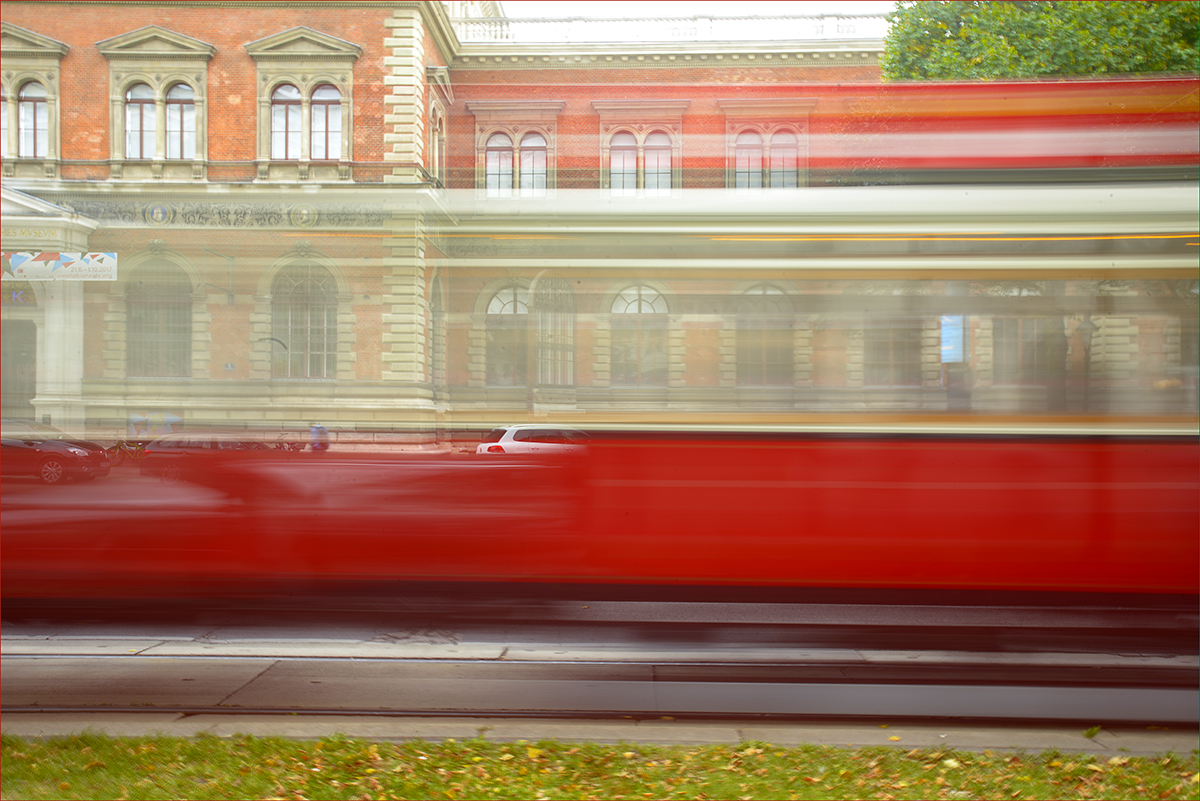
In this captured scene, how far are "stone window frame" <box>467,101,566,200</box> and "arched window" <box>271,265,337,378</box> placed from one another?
2.96 feet

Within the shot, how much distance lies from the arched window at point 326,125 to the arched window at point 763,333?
2283mm

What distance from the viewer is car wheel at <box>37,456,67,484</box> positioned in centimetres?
408

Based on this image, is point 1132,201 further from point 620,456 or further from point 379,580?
point 379,580

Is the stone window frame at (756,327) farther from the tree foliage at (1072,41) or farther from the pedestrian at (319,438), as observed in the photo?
the tree foliage at (1072,41)

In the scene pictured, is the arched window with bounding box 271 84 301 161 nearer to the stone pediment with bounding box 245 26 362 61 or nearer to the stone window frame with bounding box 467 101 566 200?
the stone pediment with bounding box 245 26 362 61

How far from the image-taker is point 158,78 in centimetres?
633

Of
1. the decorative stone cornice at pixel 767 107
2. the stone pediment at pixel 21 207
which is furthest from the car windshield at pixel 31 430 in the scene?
the decorative stone cornice at pixel 767 107

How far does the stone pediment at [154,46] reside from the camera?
19.0 ft

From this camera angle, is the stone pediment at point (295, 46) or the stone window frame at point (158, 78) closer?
the stone window frame at point (158, 78)

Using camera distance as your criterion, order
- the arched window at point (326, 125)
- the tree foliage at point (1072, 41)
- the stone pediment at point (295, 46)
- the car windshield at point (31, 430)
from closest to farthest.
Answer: the car windshield at point (31, 430), the arched window at point (326, 125), the stone pediment at point (295, 46), the tree foliage at point (1072, 41)

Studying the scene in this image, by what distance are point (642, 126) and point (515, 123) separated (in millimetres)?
834

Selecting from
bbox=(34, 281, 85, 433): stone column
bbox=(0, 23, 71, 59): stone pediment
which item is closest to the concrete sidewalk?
bbox=(34, 281, 85, 433): stone column

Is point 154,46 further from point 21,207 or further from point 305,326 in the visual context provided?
point 305,326

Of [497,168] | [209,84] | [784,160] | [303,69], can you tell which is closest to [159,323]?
[497,168]
